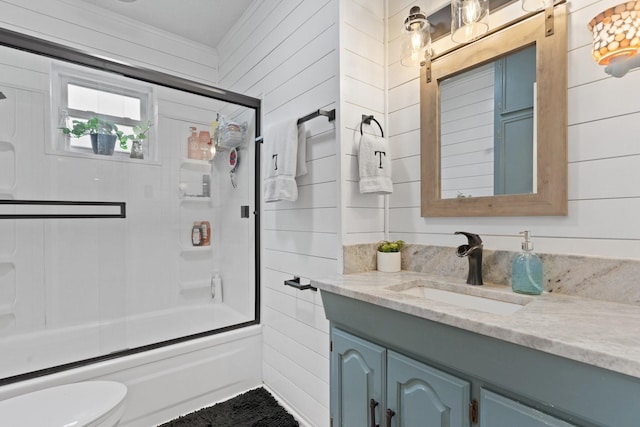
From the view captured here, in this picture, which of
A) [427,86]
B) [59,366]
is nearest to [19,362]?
[59,366]

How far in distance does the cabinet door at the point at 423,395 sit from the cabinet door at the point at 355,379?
0.06 meters

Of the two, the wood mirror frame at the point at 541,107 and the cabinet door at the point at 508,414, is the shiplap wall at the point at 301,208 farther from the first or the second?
the cabinet door at the point at 508,414

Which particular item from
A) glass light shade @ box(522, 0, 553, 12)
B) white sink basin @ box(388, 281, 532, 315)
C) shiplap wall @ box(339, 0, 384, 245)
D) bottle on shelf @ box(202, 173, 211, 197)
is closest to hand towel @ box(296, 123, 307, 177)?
shiplap wall @ box(339, 0, 384, 245)

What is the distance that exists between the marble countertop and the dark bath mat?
3.67 ft

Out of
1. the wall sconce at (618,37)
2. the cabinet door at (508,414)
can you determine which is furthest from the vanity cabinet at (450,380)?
the wall sconce at (618,37)

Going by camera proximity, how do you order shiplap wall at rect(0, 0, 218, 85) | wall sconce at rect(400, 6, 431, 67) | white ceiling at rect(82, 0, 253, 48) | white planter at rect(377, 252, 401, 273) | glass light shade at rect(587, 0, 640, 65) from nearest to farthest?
glass light shade at rect(587, 0, 640, 65) → wall sconce at rect(400, 6, 431, 67) → white planter at rect(377, 252, 401, 273) → shiplap wall at rect(0, 0, 218, 85) → white ceiling at rect(82, 0, 253, 48)

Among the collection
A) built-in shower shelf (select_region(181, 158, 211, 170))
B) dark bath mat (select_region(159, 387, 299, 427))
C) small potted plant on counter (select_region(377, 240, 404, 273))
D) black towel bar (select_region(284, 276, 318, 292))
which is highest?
built-in shower shelf (select_region(181, 158, 211, 170))

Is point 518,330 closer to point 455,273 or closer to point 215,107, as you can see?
point 455,273

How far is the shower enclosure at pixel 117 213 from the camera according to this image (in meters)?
1.91

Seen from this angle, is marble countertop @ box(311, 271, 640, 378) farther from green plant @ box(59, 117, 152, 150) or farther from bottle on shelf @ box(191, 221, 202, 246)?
green plant @ box(59, 117, 152, 150)

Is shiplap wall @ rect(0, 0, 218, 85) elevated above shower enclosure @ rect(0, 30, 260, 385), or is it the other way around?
shiplap wall @ rect(0, 0, 218, 85)

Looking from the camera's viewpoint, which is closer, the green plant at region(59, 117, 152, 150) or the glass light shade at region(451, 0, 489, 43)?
the glass light shade at region(451, 0, 489, 43)

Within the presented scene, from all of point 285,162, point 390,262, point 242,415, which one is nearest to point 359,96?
point 285,162

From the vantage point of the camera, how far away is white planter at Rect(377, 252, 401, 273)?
58.9 inches
